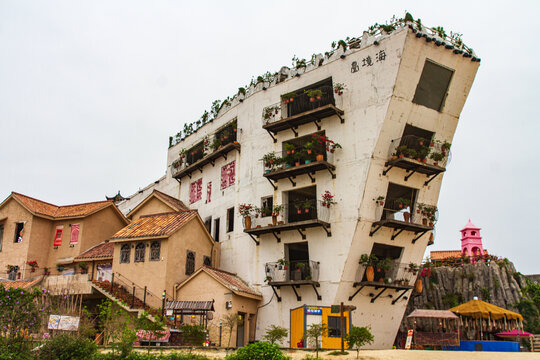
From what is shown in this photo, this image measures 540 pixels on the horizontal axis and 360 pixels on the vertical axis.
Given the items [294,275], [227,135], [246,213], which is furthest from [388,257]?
[227,135]

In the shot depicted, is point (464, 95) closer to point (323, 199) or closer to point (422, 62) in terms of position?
point (422, 62)

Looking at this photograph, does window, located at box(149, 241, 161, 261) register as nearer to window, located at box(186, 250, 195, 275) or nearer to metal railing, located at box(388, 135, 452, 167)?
window, located at box(186, 250, 195, 275)

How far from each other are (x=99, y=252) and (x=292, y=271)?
53.4 ft

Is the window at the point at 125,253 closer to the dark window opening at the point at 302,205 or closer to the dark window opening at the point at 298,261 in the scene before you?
the dark window opening at the point at 298,261

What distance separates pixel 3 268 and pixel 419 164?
32.8 m

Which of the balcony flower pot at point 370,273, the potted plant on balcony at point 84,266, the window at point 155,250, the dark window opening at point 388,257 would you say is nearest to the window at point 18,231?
the potted plant on balcony at point 84,266

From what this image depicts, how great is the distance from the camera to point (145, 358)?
2023 cm

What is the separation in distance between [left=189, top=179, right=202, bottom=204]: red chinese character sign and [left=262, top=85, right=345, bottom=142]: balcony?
951 cm

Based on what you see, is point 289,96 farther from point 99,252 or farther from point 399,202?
point 99,252

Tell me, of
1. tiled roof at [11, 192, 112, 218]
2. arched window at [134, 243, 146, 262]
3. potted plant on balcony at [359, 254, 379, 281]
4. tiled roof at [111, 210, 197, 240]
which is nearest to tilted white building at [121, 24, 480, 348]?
potted plant on balcony at [359, 254, 379, 281]

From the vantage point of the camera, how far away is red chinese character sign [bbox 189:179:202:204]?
4158 centimetres

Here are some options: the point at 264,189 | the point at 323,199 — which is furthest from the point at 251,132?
the point at 323,199

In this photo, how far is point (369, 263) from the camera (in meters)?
29.3

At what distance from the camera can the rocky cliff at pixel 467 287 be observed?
39.5 meters
